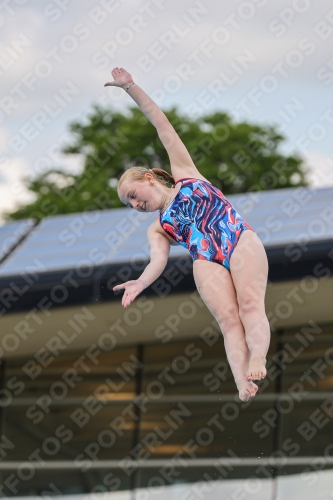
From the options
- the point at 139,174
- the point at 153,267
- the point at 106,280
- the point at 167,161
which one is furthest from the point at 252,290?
the point at 167,161

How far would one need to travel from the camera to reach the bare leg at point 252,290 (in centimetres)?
576

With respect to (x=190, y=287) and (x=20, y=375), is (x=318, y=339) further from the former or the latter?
(x=20, y=375)

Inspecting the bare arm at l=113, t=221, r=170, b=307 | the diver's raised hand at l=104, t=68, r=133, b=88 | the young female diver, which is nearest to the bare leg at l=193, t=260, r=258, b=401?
the young female diver

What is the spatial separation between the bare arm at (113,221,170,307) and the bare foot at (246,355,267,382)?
0.97 m

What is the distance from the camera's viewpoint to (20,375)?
14.0 m

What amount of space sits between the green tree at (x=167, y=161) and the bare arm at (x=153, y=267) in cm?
2257

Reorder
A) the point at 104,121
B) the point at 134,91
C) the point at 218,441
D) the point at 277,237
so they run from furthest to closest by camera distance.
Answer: the point at 104,121, the point at 218,441, the point at 277,237, the point at 134,91

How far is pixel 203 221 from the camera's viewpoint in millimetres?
6281

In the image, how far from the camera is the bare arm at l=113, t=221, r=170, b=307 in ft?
19.9

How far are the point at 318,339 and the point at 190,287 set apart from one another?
2126 millimetres

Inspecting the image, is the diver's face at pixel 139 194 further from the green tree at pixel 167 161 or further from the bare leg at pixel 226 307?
the green tree at pixel 167 161

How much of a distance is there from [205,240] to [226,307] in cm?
52

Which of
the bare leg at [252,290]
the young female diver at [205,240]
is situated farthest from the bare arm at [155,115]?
the bare leg at [252,290]

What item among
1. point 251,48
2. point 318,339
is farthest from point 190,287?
point 251,48
